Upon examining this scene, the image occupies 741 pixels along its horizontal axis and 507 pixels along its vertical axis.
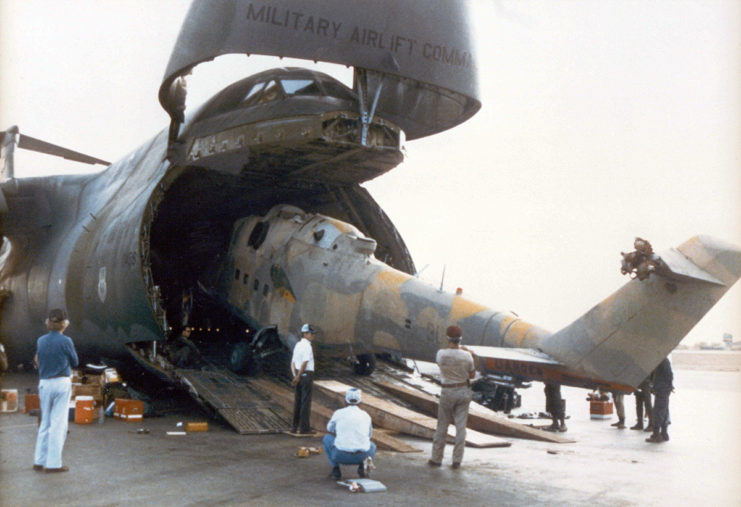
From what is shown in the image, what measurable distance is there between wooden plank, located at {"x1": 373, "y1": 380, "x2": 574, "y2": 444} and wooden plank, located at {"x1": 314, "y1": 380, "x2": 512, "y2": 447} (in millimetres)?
584

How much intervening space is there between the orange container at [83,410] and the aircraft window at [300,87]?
7.39 metres

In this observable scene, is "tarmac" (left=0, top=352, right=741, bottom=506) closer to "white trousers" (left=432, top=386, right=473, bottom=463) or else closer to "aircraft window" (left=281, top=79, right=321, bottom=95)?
"white trousers" (left=432, top=386, right=473, bottom=463)

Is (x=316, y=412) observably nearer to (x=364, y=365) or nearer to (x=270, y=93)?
(x=364, y=365)

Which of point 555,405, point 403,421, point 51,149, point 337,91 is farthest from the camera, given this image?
point 51,149

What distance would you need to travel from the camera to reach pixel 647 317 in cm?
935

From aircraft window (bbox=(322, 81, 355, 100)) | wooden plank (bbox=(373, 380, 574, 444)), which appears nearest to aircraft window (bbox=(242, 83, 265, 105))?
aircraft window (bbox=(322, 81, 355, 100))

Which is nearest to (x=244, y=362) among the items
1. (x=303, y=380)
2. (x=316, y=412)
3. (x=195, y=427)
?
(x=195, y=427)

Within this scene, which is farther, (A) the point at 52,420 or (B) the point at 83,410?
(B) the point at 83,410

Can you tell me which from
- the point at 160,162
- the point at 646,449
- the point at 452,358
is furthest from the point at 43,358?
the point at 646,449

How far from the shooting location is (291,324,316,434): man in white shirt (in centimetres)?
1200

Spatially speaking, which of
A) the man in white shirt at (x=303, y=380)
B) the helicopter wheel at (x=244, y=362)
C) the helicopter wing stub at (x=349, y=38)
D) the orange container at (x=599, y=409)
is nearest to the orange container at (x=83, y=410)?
the helicopter wheel at (x=244, y=362)

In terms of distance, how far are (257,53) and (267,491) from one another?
7444mm

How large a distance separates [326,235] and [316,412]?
12.4 feet

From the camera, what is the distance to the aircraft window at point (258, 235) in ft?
52.9
